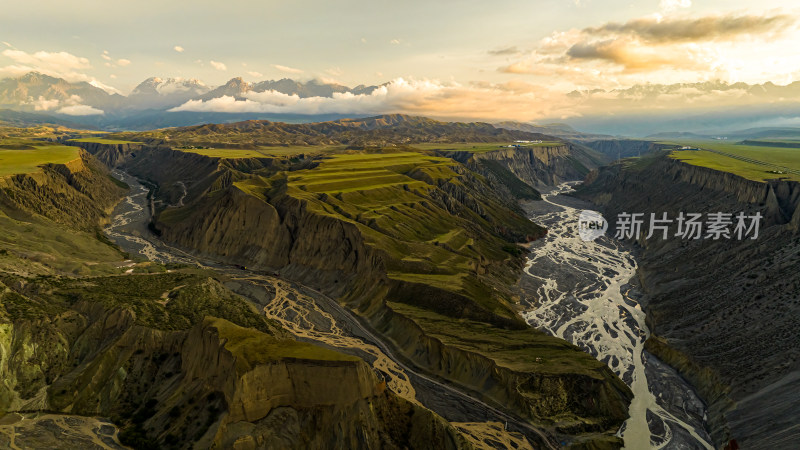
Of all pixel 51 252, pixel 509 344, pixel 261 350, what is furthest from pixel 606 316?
pixel 51 252

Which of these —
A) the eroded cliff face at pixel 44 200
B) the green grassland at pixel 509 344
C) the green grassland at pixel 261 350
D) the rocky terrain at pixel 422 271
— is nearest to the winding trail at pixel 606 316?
the rocky terrain at pixel 422 271

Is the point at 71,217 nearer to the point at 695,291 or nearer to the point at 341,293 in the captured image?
the point at 341,293

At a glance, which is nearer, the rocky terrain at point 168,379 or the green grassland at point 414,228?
the rocky terrain at point 168,379

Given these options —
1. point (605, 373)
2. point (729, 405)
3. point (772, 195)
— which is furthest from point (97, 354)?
point (772, 195)

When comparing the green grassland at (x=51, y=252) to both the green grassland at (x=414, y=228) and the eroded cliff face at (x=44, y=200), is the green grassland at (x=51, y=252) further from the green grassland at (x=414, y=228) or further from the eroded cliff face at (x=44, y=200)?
the green grassland at (x=414, y=228)

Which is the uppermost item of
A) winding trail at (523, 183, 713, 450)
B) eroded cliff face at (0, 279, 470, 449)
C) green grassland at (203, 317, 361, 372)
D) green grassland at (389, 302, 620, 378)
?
green grassland at (203, 317, 361, 372)

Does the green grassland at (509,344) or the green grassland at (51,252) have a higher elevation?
the green grassland at (51,252)

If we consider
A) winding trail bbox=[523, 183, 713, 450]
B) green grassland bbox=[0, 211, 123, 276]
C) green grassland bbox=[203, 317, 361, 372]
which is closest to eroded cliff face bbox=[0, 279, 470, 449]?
green grassland bbox=[203, 317, 361, 372]

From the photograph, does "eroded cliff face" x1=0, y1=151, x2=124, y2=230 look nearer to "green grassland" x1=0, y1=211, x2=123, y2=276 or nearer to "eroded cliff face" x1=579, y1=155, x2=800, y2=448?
"green grassland" x1=0, y1=211, x2=123, y2=276

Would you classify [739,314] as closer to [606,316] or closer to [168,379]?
[606,316]
